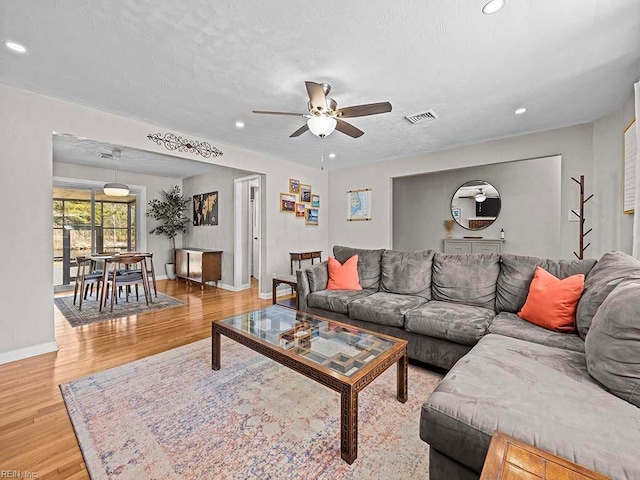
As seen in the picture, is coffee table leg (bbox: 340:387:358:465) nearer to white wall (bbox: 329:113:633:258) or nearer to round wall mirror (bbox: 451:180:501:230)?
white wall (bbox: 329:113:633:258)

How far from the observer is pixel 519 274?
2426 mm

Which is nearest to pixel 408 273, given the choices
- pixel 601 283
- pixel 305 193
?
pixel 601 283

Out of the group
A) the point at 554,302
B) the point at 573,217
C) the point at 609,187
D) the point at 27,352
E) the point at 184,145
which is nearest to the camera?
the point at 554,302

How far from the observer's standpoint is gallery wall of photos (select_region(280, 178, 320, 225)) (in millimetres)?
5234

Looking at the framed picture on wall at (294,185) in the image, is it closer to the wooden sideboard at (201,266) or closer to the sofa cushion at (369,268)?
the wooden sideboard at (201,266)

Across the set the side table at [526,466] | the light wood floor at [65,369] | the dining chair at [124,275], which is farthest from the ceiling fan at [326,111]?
the dining chair at [124,275]

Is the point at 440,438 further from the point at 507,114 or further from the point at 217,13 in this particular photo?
the point at 507,114

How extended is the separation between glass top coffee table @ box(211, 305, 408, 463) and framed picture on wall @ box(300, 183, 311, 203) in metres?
3.30

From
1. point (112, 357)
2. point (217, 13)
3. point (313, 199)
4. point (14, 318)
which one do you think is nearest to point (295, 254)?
point (313, 199)

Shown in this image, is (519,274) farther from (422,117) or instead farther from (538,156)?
(538,156)

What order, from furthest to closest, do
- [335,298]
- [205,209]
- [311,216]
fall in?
[205,209], [311,216], [335,298]

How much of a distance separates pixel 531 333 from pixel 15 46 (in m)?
4.14

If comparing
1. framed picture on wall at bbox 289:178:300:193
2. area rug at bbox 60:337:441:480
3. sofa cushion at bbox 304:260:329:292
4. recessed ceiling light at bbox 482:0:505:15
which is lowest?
area rug at bbox 60:337:441:480

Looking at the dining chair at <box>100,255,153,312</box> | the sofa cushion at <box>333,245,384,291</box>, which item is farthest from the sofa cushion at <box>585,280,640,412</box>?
the dining chair at <box>100,255,153,312</box>
